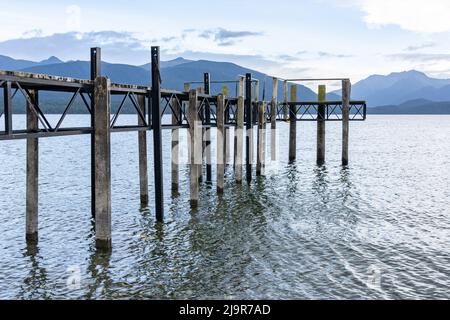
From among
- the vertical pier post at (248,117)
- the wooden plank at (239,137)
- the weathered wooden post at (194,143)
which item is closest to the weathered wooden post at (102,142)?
the weathered wooden post at (194,143)

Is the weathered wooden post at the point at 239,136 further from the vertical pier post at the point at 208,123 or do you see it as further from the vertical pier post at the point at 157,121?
the vertical pier post at the point at 157,121

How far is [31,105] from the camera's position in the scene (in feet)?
43.5

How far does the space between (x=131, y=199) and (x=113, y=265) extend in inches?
442

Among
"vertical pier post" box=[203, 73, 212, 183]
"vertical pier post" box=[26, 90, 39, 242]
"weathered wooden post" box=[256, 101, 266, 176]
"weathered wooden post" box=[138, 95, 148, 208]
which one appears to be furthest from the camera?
"weathered wooden post" box=[256, 101, 266, 176]

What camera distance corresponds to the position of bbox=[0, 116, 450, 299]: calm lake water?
1259cm

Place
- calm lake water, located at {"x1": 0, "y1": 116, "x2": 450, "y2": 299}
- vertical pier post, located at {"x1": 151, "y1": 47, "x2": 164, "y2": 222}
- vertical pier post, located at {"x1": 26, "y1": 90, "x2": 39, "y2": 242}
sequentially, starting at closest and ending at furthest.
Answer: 1. calm lake water, located at {"x1": 0, "y1": 116, "x2": 450, "y2": 299}
2. vertical pier post, located at {"x1": 26, "y1": 90, "x2": 39, "y2": 242}
3. vertical pier post, located at {"x1": 151, "y1": 47, "x2": 164, "y2": 222}

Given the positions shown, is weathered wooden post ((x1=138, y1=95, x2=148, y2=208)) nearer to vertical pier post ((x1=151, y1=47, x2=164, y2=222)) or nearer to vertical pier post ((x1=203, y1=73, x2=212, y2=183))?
vertical pier post ((x1=151, y1=47, x2=164, y2=222))

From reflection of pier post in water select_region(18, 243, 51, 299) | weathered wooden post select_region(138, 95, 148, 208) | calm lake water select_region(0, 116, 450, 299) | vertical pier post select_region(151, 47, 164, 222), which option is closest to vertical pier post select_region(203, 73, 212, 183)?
calm lake water select_region(0, 116, 450, 299)

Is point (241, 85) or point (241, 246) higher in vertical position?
point (241, 85)

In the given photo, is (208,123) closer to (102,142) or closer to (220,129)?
(220,129)

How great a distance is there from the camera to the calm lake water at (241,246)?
41.3 feet

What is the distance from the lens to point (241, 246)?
54.2 feet

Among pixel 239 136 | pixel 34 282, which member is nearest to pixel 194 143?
pixel 239 136

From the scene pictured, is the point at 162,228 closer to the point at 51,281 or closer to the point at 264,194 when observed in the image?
the point at 51,281
